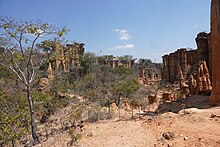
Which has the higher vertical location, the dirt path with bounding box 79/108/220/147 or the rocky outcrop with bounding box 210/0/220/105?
the rocky outcrop with bounding box 210/0/220/105

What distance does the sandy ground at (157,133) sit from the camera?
8.10 metres

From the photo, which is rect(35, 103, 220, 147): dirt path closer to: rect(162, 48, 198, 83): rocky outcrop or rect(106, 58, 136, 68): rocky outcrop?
rect(162, 48, 198, 83): rocky outcrop

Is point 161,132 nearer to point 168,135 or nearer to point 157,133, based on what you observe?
point 157,133

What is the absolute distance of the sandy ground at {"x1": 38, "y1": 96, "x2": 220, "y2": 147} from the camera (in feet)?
26.6

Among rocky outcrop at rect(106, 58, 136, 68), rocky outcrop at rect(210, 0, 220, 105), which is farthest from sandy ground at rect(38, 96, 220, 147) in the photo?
rocky outcrop at rect(106, 58, 136, 68)

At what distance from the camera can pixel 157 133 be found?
9.16m

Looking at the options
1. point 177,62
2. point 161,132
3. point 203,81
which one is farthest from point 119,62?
point 161,132

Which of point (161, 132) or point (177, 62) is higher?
point (177, 62)

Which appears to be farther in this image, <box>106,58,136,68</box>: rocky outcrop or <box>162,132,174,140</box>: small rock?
<box>106,58,136,68</box>: rocky outcrop

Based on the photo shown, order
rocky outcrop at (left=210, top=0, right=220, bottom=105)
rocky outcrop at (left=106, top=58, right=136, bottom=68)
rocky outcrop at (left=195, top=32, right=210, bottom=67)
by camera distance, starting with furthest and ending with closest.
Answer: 1. rocky outcrop at (left=106, top=58, right=136, bottom=68)
2. rocky outcrop at (left=195, top=32, right=210, bottom=67)
3. rocky outcrop at (left=210, top=0, right=220, bottom=105)

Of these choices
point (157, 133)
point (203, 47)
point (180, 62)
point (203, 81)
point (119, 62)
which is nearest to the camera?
point (157, 133)

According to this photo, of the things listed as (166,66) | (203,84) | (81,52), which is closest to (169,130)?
(203,84)

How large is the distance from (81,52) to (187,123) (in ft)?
161

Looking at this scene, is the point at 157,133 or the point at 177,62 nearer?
the point at 157,133
